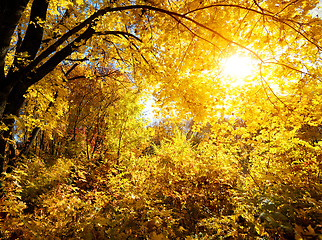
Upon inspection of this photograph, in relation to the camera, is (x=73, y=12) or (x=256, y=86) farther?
(x=73, y=12)

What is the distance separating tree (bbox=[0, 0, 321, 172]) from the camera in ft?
7.20

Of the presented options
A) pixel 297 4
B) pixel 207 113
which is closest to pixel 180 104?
pixel 207 113

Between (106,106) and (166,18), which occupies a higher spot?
(106,106)

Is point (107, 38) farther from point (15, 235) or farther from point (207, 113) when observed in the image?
point (15, 235)

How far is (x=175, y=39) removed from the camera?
9.71 feet

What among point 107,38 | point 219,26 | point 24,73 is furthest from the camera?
point 107,38

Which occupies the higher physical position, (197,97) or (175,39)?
(175,39)

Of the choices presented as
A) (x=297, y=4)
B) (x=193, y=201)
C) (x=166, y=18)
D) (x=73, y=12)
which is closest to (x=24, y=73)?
(x=166, y=18)

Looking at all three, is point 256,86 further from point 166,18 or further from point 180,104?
point 166,18

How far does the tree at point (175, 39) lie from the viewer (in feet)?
7.20

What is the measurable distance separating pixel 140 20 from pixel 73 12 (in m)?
3.45

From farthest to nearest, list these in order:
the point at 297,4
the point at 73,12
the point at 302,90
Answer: the point at 73,12
the point at 302,90
the point at 297,4

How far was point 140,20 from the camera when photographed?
3080 millimetres

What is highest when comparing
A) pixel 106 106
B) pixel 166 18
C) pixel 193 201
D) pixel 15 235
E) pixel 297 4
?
pixel 106 106
